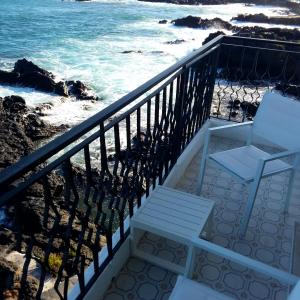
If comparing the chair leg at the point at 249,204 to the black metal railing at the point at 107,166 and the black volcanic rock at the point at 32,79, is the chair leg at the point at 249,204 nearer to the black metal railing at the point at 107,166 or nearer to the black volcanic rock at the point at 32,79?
the black metal railing at the point at 107,166

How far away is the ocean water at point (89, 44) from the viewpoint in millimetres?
14508

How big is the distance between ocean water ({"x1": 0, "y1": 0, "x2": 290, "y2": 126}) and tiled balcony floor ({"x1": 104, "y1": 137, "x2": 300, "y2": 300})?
350 inches

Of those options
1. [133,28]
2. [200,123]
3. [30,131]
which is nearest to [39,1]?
[133,28]

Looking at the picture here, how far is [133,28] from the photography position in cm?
3012

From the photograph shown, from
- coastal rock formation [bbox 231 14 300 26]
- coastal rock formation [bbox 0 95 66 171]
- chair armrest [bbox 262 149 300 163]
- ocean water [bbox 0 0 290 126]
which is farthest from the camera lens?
coastal rock formation [bbox 231 14 300 26]

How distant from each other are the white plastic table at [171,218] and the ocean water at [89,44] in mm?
9453

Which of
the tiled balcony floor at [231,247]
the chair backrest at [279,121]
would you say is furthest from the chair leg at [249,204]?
the chair backrest at [279,121]

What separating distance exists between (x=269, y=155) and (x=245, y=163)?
185 millimetres

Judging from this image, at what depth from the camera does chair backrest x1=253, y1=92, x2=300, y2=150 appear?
8.64 ft

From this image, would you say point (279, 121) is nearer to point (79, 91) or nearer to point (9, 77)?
point (79, 91)

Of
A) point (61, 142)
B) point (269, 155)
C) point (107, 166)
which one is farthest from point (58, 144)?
point (269, 155)

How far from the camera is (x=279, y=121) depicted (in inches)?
108

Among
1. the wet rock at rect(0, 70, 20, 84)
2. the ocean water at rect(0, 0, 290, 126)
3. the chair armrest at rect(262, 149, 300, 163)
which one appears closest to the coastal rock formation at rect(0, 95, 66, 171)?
the ocean water at rect(0, 0, 290, 126)

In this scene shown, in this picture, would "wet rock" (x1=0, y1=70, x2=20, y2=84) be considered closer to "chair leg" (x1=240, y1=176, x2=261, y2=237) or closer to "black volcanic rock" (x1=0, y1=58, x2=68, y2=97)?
"black volcanic rock" (x1=0, y1=58, x2=68, y2=97)
